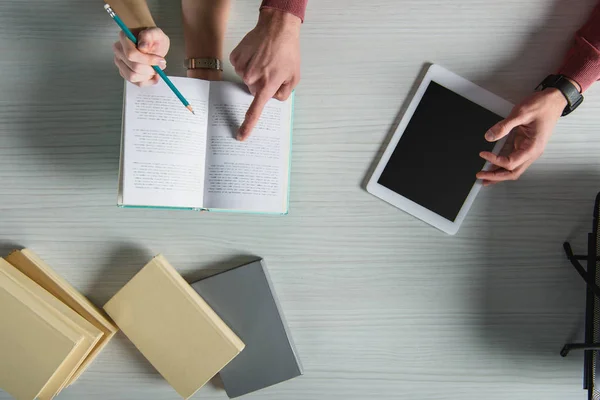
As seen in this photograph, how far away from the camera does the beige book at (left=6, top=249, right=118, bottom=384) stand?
2.70 ft

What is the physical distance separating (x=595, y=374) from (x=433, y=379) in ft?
0.87

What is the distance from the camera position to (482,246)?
2.85ft

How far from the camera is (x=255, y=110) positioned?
76 cm

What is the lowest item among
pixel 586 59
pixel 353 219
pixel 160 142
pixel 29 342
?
pixel 29 342

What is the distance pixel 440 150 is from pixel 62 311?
72 centimetres

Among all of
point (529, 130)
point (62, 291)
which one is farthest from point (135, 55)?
point (529, 130)

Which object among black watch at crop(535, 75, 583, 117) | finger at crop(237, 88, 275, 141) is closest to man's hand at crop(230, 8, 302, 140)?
finger at crop(237, 88, 275, 141)

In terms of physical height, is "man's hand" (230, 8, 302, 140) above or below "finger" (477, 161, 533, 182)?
above

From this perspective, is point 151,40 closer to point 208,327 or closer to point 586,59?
point 208,327

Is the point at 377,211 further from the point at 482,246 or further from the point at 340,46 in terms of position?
the point at 340,46

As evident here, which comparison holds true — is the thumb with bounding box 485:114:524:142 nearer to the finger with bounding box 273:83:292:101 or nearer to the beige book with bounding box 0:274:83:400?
the finger with bounding box 273:83:292:101

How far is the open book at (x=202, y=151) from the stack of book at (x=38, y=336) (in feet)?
0.69

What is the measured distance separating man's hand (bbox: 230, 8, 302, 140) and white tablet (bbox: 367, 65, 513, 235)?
0.24m

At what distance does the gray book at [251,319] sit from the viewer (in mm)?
851
